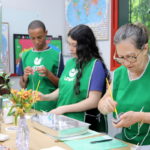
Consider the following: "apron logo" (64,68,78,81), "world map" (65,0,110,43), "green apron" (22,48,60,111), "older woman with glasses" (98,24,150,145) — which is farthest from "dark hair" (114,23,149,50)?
"world map" (65,0,110,43)

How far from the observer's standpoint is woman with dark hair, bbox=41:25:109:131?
6.46ft

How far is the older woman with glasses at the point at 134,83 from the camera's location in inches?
59.3

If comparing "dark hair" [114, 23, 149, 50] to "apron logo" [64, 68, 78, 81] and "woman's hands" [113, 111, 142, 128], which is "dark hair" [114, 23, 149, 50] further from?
"apron logo" [64, 68, 78, 81]

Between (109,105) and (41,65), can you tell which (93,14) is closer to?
(41,65)

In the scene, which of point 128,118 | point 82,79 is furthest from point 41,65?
point 128,118

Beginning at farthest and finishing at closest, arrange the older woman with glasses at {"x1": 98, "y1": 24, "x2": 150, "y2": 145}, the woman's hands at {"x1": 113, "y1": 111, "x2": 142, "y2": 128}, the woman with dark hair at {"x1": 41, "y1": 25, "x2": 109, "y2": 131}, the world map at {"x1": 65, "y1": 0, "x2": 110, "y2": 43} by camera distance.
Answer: the world map at {"x1": 65, "y1": 0, "x2": 110, "y2": 43}
the woman with dark hair at {"x1": 41, "y1": 25, "x2": 109, "y2": 131}
the older woman with glasses at {"x1": 98, "y1": 24, "x2": 150, "y2": 145}
the woman's hands at {"x1": 113, "y1": 111, "x2": 142, "y2": 128}

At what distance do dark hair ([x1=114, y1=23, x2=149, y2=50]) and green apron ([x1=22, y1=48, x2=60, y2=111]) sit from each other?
1106 mm

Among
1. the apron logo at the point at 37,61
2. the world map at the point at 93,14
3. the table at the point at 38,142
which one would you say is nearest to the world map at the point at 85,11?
the world map at the point at 93,14

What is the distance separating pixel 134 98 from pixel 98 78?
0.47 meters

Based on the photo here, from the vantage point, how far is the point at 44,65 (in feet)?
8.36

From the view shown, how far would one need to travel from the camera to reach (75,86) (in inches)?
78.8

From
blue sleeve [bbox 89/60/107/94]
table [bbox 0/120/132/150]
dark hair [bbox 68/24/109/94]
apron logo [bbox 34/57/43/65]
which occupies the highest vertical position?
dark hair [bbox 68/24/109/94]

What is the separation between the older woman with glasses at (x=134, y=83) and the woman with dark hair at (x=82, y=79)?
0.30 m

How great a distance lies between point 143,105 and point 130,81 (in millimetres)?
188
